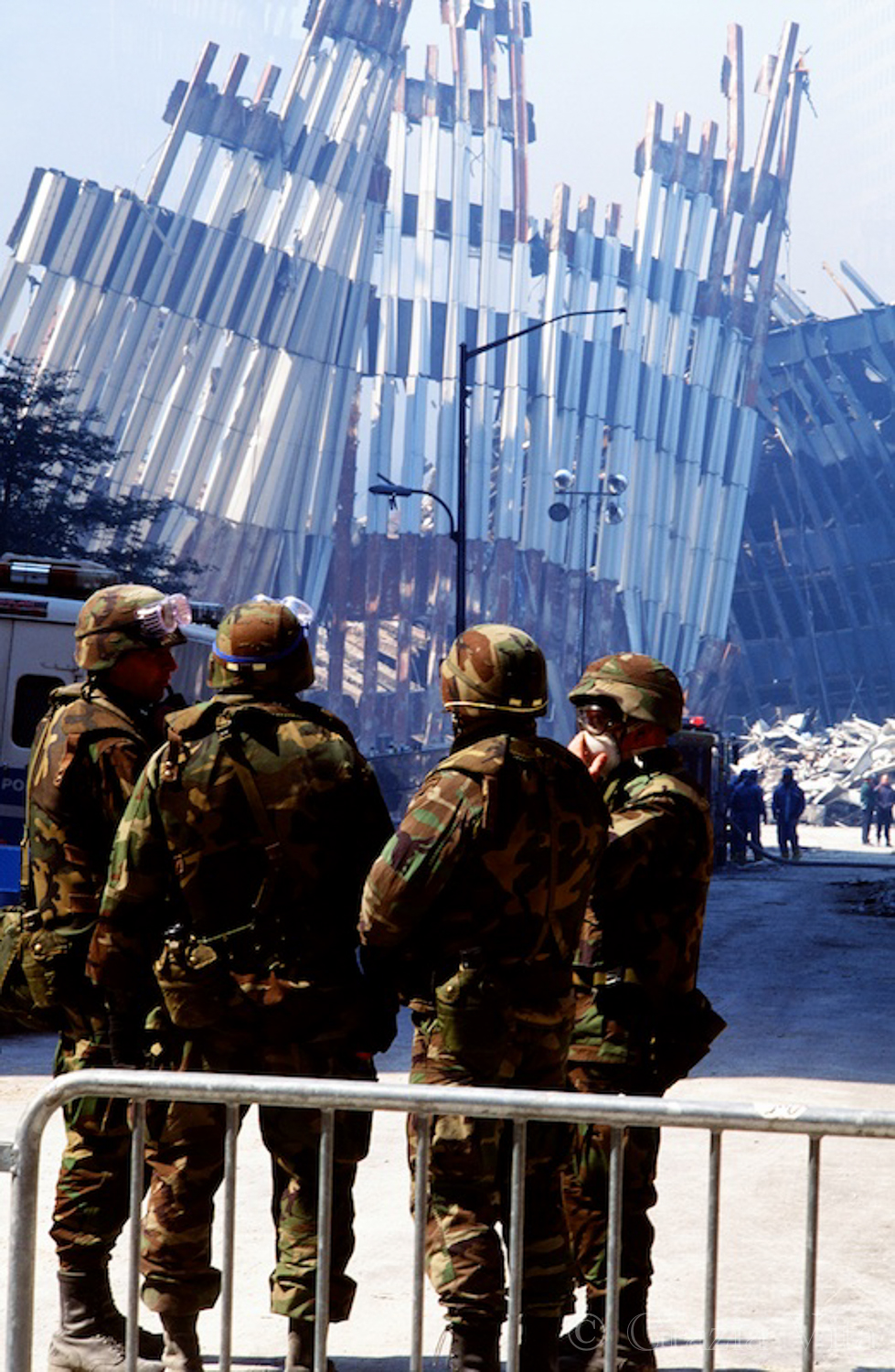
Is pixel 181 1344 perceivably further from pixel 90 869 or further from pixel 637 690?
pixel 637 690

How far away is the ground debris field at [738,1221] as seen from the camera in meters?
5.04

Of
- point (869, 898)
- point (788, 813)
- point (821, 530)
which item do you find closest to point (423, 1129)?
point (869, 898)

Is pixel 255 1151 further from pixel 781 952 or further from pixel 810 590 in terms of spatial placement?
pixel 810 590

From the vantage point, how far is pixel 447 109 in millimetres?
75812

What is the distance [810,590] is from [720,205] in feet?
66.4

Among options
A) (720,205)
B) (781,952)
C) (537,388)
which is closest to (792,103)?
(720,205)

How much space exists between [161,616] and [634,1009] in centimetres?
163

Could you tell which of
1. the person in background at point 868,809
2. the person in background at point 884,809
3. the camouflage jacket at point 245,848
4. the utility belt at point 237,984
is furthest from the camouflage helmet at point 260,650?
the person in background at point 868,809

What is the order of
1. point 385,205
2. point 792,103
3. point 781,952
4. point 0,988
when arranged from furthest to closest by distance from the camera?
point 792,103 → point 385,205 → point 781,952 → point 0,988

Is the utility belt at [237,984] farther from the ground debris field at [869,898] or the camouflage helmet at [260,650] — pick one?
the ground debris field at [869,898]

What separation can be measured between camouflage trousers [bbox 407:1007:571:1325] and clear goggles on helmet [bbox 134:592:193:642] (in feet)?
4.44

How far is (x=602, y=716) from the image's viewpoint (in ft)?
15.6

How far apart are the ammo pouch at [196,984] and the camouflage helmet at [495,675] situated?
83cm

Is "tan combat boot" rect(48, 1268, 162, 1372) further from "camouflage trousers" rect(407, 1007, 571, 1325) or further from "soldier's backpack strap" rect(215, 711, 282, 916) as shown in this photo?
"soldier's backpack strap" rect(215, 711, 282, 916)
